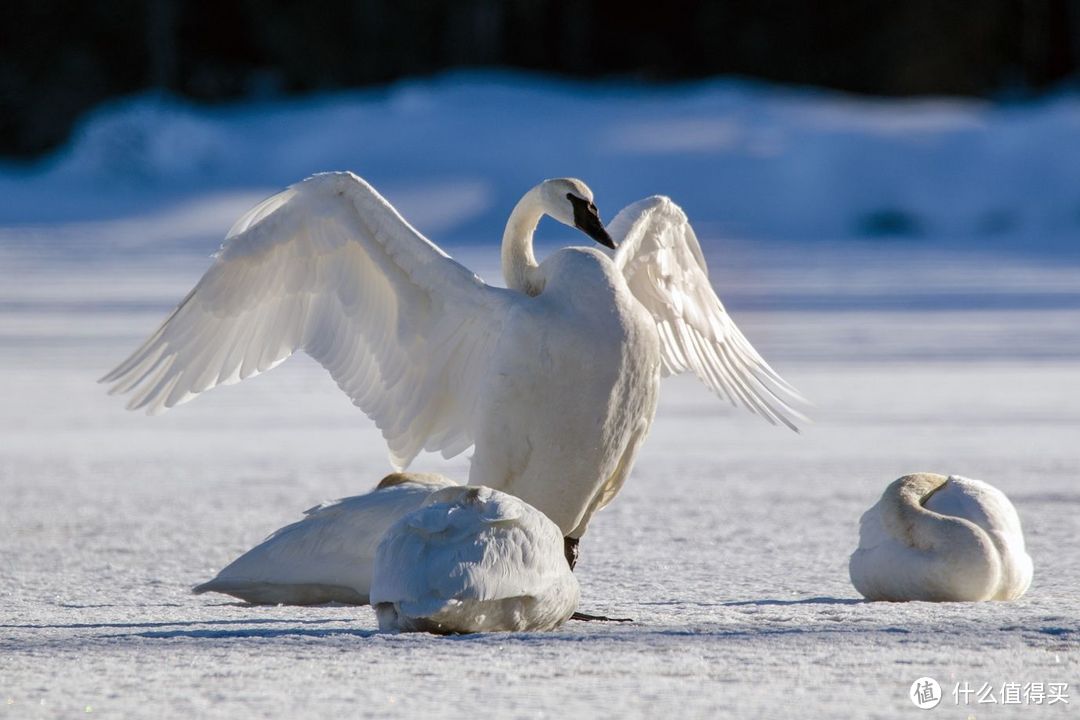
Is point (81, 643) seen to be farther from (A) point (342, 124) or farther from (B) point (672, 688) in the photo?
(A) point (342, 124)

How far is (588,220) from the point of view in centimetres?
504

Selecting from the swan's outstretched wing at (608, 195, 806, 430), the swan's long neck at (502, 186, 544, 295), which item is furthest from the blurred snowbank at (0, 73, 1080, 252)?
the swan's long neck at (502, 186, 544, 295)

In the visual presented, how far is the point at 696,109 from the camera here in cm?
2862

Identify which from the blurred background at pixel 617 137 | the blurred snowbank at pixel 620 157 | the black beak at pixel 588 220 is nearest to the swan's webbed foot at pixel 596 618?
the black beak at pixel 588 220

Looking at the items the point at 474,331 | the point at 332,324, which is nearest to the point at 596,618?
the point at 474,331

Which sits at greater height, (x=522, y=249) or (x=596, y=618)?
(x=522, y=249)

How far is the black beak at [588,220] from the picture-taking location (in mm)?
5016

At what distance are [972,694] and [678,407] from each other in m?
6.34

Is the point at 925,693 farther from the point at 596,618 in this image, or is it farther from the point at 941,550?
the point at 941,550

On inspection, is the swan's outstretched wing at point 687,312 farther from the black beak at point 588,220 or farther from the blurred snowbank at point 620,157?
the blurred snowbank at point 620,157

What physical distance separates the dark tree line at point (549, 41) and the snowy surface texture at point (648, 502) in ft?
41.2

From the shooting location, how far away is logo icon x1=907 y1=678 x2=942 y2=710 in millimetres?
3408

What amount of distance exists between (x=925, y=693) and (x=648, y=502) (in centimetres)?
332

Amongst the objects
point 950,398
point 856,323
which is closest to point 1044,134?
point 856,323
